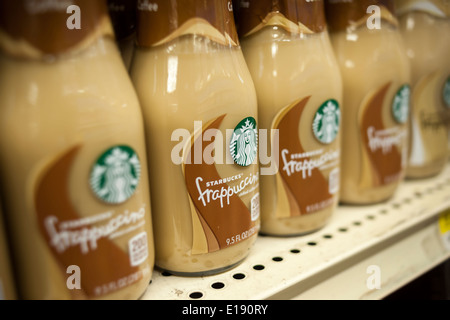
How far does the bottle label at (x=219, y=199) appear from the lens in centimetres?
70

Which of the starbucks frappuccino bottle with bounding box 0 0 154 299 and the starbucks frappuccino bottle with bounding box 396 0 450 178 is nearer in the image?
the starbucks frappuccino bottle with bounding box 0 0 154 299

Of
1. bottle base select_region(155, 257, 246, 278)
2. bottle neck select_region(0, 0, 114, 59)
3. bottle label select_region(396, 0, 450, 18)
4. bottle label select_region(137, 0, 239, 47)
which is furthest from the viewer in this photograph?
bottle label select_region(396, 0, 450, 18)

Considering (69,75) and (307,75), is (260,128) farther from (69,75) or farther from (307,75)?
(69,75)

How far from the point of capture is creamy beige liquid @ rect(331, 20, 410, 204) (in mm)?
976

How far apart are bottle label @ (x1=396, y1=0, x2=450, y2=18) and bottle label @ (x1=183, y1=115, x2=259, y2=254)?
2.10ft

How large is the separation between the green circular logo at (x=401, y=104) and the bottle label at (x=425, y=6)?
0.24 meters

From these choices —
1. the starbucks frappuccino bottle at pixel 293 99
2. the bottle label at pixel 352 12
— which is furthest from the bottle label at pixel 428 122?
the starbucks frappuccino bottle at pixel 293 99

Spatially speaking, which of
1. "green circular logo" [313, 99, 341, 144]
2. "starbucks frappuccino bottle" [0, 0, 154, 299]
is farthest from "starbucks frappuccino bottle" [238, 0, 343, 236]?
"starbucks frappuccino bottle" [0, 0, 154, 299]

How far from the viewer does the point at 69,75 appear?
572 millimetres

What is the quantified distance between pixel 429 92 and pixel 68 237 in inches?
37.8

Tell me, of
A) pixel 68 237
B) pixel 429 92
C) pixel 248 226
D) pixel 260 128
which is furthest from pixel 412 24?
pixel 68 237

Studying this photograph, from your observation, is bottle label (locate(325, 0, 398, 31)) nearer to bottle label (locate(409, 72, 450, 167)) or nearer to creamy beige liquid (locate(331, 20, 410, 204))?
creamy beige liquid (locate(331, 20, 410, 204))

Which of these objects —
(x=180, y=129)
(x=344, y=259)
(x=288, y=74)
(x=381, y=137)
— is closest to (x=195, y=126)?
(x=180, y=129)

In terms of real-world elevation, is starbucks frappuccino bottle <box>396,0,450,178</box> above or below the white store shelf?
above
